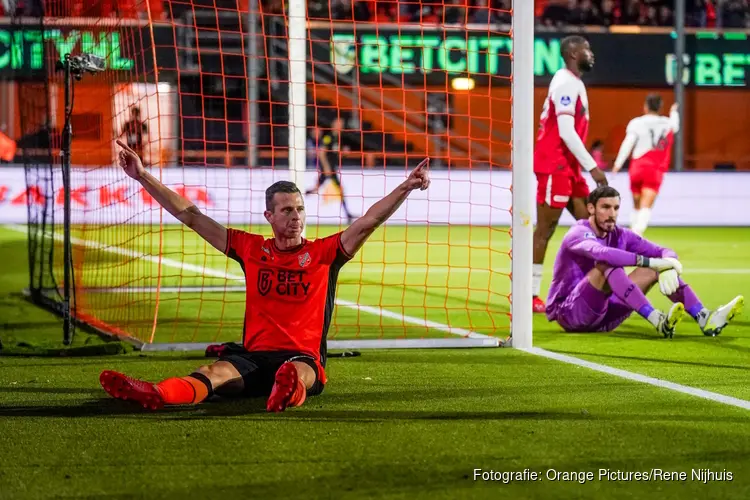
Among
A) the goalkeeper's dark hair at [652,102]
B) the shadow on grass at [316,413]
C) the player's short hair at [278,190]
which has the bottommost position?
the shadow on grass at [316,413]

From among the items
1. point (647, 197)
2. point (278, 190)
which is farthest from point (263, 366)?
point (647, 197)

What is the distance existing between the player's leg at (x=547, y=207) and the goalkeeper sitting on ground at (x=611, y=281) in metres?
1.31

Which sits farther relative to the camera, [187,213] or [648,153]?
[648,153]

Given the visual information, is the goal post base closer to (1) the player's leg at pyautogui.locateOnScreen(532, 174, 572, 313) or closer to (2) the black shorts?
(2) the black shorts

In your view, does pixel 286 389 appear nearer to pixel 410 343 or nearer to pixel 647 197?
pixel 410 343

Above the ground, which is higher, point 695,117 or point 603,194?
point 695,117

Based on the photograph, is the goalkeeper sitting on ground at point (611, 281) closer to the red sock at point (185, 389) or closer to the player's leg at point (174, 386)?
the player's leg at point (174, 386)

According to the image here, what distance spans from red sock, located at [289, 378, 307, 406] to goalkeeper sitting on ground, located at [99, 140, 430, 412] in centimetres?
13

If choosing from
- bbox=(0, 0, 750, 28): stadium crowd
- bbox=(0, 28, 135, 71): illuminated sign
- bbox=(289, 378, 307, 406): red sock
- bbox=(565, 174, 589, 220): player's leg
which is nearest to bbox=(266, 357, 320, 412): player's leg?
bbox=(289, 378, 307, 406): red sock

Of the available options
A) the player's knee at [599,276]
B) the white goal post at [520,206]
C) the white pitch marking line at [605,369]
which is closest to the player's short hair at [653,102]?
the white pitch marking line at [605,369]

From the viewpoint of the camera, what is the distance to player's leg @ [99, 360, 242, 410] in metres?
5.04

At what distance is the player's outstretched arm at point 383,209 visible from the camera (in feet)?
17.7

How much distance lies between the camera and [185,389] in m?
5.22

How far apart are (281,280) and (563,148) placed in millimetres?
4713
